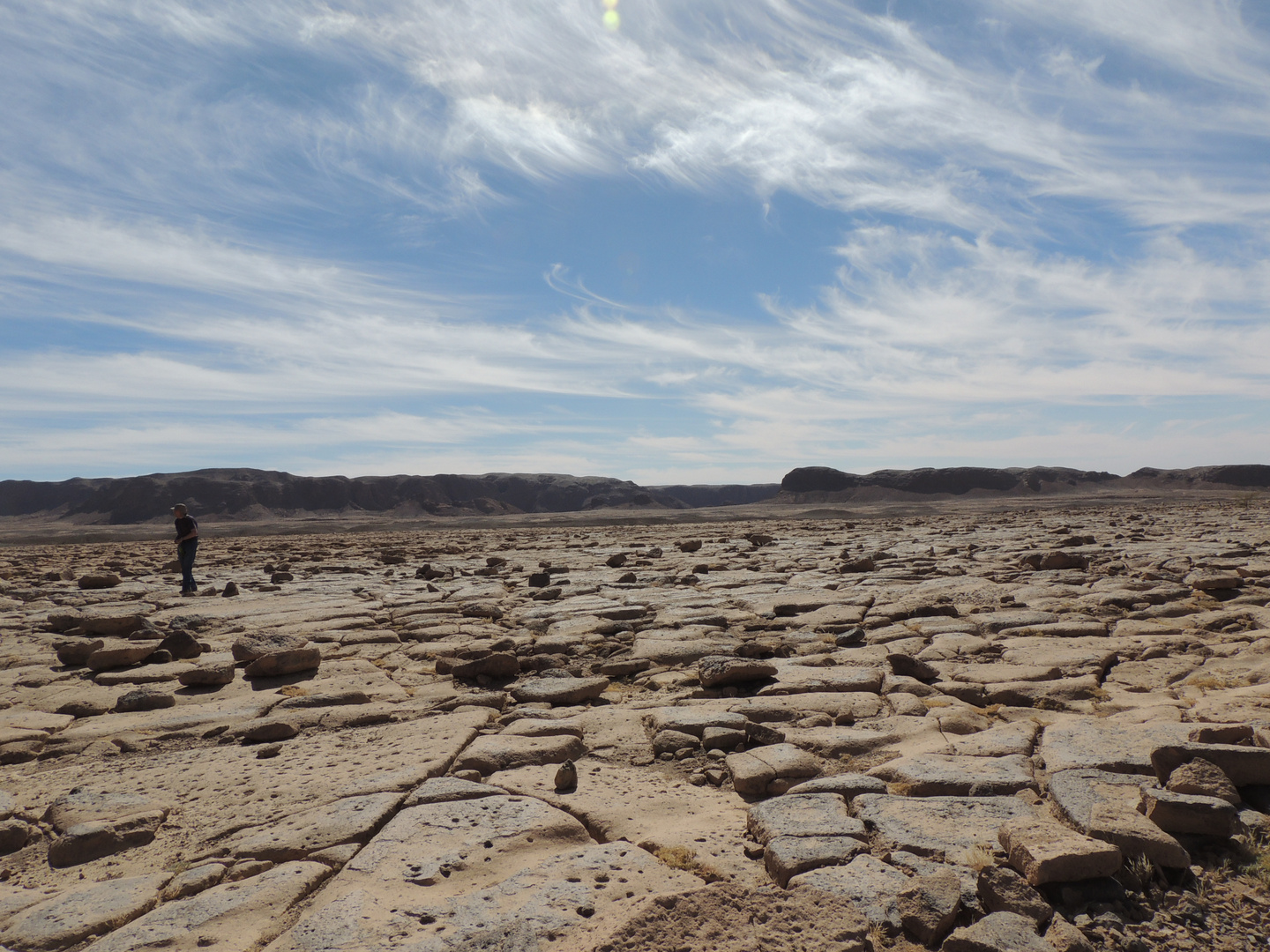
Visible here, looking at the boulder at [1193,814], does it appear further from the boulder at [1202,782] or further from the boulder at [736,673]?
the boulder at [736,673]

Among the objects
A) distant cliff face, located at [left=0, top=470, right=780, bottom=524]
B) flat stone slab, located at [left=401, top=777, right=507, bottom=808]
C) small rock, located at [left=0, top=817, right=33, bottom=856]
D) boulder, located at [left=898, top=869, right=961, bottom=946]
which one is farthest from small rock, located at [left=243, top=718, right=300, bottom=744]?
distant cliff face, located at [left=0, top=470, right=780, bottom=524]

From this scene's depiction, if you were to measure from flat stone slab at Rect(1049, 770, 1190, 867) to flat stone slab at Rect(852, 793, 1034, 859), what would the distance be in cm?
19

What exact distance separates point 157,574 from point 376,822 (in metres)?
14.2

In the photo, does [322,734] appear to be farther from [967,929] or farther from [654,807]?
[967,929]

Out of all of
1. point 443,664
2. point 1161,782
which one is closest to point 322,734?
point 443,664

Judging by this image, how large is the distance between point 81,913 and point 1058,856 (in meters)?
3.40

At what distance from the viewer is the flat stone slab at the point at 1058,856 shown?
2598mm

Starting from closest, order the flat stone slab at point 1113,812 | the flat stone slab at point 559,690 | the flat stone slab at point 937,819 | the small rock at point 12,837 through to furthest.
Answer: the flat stone slab at point 1113,812 < the flat stone slab at point 937,819 < the small rock at point 12,837 < the flat stone slab at point 559,690

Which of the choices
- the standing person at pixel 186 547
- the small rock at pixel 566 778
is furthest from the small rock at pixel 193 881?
the standing person at pixel 186 547

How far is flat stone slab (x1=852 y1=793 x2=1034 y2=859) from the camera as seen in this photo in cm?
294

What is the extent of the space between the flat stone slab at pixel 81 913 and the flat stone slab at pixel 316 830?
1.09 feet

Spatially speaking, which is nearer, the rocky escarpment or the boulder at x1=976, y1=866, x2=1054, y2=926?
the boulder at x1=976, y1=866, x2=1054, y2=926

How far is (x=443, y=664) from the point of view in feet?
20.7

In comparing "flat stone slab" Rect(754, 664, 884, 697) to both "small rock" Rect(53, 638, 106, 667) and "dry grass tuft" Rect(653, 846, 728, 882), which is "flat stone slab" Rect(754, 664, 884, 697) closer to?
"dry grass tuft" Rect(653, 846, 728, 882)
